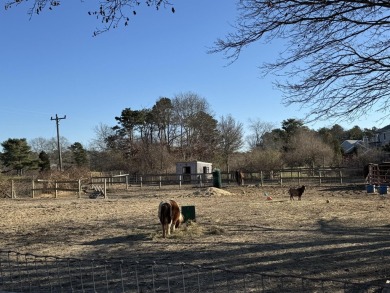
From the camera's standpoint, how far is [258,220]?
41.1 ft

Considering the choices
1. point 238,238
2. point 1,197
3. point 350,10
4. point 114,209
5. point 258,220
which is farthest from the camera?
point 1,197

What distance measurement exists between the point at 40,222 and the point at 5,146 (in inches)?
1939

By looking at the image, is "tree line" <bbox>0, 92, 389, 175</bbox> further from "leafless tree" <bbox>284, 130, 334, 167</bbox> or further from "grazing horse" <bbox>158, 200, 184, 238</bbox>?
"grazing horse" <bbox>158, 200, 184, 238</bbox>

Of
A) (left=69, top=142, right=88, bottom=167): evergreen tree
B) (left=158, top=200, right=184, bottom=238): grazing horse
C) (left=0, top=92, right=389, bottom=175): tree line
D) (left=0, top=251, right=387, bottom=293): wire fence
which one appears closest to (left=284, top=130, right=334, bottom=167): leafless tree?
(left=0, top=92, right=389, bottom=175): tree line

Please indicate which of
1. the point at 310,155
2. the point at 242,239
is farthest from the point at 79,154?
the point at 242,239

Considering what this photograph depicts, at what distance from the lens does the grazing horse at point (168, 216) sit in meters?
10.1

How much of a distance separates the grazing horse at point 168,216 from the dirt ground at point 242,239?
248 millimetres

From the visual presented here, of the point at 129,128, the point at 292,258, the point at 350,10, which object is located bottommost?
the point at 292,258

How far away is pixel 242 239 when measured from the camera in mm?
9406

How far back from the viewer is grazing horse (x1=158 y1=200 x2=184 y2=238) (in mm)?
10086

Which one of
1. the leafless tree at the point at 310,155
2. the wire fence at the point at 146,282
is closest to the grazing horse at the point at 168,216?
the wire fence at the point at 146,282

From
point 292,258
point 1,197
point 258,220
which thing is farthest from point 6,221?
point 1,197

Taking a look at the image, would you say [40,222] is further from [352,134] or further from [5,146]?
[352,134]

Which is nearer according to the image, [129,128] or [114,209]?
[114,209]
